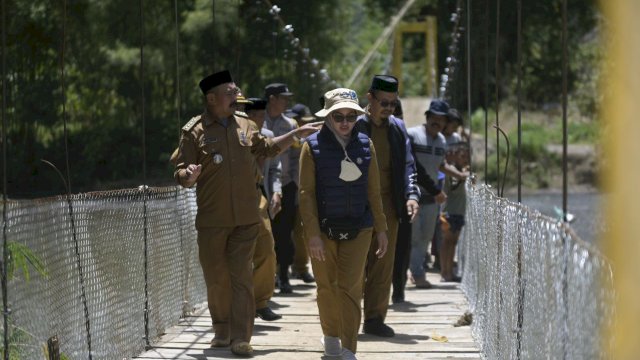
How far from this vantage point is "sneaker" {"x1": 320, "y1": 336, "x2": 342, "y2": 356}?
24.0 ft

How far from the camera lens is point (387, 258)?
27.7 feet

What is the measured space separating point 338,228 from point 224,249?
83cm

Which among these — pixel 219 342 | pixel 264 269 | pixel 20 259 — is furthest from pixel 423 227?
pixel 20 259

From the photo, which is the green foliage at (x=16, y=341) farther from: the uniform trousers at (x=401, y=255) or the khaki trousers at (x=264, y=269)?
the uniform trousers at (x=401, y=255)

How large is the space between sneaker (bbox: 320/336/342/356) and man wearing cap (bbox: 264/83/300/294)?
3.48 metres

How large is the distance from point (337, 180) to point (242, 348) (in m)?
1.11

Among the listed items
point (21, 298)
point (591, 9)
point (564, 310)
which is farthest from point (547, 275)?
point (591, 9)

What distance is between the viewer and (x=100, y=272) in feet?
22.4

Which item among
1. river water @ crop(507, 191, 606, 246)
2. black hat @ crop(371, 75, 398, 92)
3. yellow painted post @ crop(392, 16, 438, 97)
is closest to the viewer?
black hat @ crop(371, 75, 398, 92)

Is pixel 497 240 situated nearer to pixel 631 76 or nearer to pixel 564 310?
pixel 631 76

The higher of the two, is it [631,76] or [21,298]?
[631,76]

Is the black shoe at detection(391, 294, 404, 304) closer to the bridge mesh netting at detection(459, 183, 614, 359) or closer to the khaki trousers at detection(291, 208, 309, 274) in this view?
the bridge mesh netting at detection(459, 183, 614, 359)

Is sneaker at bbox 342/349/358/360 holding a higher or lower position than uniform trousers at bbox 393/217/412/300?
lower

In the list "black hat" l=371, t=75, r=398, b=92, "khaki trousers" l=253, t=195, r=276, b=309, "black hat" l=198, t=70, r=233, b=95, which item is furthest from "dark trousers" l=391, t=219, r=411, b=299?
"black hat" l=198, t=70, r=233, b=95
